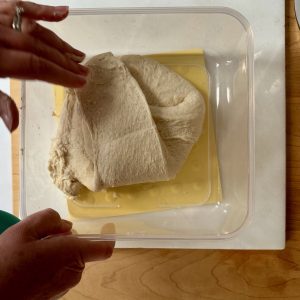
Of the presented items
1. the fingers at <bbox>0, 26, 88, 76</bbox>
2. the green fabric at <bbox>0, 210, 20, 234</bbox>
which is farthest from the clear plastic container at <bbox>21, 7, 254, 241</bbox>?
the fingers at <bbox>0, 26, 88, 76</bbox>

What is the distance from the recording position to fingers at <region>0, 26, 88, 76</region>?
17.9 inches

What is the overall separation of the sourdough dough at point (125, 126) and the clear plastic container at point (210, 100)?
40 millimetres

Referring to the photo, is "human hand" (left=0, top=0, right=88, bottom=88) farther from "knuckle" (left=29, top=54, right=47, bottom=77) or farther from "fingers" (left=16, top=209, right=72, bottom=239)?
"fingers" (left=16, top=209, right=72, bottom=239)

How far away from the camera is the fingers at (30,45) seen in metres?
0.45

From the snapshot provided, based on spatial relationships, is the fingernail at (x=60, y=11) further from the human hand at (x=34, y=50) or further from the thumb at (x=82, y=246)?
the thumb at (x=82, y=246)

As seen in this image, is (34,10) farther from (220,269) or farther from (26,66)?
(220,269)

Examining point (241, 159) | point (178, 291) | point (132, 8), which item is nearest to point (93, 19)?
point (132, 8)

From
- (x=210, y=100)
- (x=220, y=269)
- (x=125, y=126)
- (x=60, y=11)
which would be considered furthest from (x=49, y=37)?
(x=220, y=269)

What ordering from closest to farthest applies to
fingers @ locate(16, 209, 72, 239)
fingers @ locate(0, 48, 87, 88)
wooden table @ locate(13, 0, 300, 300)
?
fingers @ locate(0, 48, 87, 88)
fingers @ locate(16, 209, 72, 239)
wooden table @ locate(13, 0, 300, 300)

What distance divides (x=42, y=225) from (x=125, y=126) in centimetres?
18

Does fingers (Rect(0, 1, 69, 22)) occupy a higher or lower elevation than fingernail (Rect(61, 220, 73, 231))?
higher

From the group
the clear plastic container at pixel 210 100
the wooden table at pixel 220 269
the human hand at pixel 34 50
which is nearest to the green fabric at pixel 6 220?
the clear plastic container at pixel 210 100

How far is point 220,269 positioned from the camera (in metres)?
0.65

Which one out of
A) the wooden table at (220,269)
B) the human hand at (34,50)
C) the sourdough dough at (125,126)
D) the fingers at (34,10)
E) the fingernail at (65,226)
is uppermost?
the fingers at (34,10)
